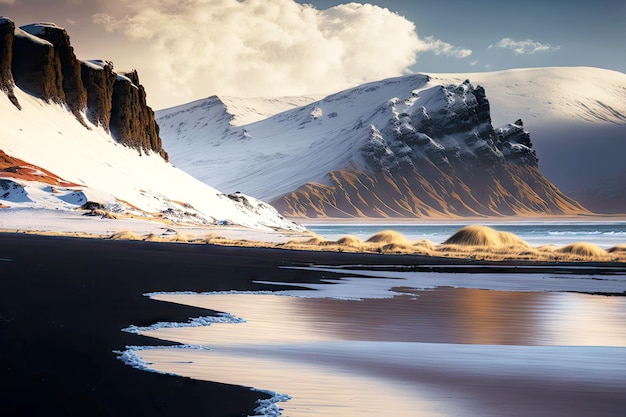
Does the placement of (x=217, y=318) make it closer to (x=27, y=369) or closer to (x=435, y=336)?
(x=435, y=336)

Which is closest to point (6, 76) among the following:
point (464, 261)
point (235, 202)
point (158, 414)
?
point (235, 202)

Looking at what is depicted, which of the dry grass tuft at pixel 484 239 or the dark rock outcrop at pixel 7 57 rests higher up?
the dark rock outcrop at pixel 7 57

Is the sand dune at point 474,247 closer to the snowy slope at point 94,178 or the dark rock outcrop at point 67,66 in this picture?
the snowy slope at point 94,178

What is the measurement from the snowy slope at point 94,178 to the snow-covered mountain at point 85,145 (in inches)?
8.1

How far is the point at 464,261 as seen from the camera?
56.9 m

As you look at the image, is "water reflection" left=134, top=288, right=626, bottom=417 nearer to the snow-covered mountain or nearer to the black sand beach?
the black sand beach

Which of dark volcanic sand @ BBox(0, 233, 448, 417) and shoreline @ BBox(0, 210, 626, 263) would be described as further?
shoreline @ BBox(0, 210, 626, 263)

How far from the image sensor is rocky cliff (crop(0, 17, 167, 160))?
16100 centimetres

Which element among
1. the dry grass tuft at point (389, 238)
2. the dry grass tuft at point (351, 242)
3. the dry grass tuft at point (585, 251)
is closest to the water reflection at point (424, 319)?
the dry grass tuft at point (585, 251)

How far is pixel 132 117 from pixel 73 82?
14955mm

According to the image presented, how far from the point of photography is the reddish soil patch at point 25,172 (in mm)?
122375

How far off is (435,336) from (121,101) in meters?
169

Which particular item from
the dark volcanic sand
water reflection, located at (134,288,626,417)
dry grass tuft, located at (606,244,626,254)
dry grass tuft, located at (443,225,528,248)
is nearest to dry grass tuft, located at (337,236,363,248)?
dry grass tuft, located at (443,225,528,248)

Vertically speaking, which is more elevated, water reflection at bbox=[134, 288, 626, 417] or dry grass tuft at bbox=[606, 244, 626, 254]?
dry grass tuft at bbox=[606, 244, 626, 254]
